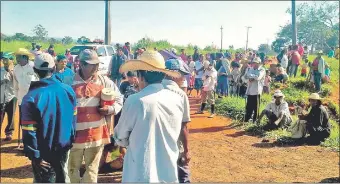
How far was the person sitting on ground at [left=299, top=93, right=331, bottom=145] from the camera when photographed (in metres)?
8.00

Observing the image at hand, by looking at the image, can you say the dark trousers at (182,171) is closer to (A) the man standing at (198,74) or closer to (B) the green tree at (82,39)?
A: (A) the man standing at (198,74)

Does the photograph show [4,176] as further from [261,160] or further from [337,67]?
[337,67]

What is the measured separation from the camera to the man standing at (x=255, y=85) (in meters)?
8.94

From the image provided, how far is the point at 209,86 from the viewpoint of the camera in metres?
10.1

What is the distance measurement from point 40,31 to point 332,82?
1264cm

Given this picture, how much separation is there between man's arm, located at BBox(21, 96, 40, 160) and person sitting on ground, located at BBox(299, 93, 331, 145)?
624 centimetres

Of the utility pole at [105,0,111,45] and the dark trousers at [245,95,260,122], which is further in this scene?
the utility pole at [105,0,111,45]

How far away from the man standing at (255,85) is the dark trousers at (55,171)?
6.14m

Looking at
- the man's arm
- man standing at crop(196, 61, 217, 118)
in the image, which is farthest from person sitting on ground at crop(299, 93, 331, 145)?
the man's arm

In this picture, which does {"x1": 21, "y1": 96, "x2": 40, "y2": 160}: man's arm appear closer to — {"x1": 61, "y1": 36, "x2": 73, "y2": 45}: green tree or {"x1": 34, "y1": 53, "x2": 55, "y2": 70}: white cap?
{"x1": 34, "y1": 53, "x2": 55, "y2": 70}: white cap

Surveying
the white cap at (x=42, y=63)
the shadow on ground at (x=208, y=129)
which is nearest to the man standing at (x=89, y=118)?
the white cap at (x=42, y=63)

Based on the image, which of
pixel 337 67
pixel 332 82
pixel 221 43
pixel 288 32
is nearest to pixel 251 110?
pixel 221 43

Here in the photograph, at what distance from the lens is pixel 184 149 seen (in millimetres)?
3717

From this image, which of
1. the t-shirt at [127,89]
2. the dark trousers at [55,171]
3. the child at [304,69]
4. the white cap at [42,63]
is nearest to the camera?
the dark trousers at [55,171]
